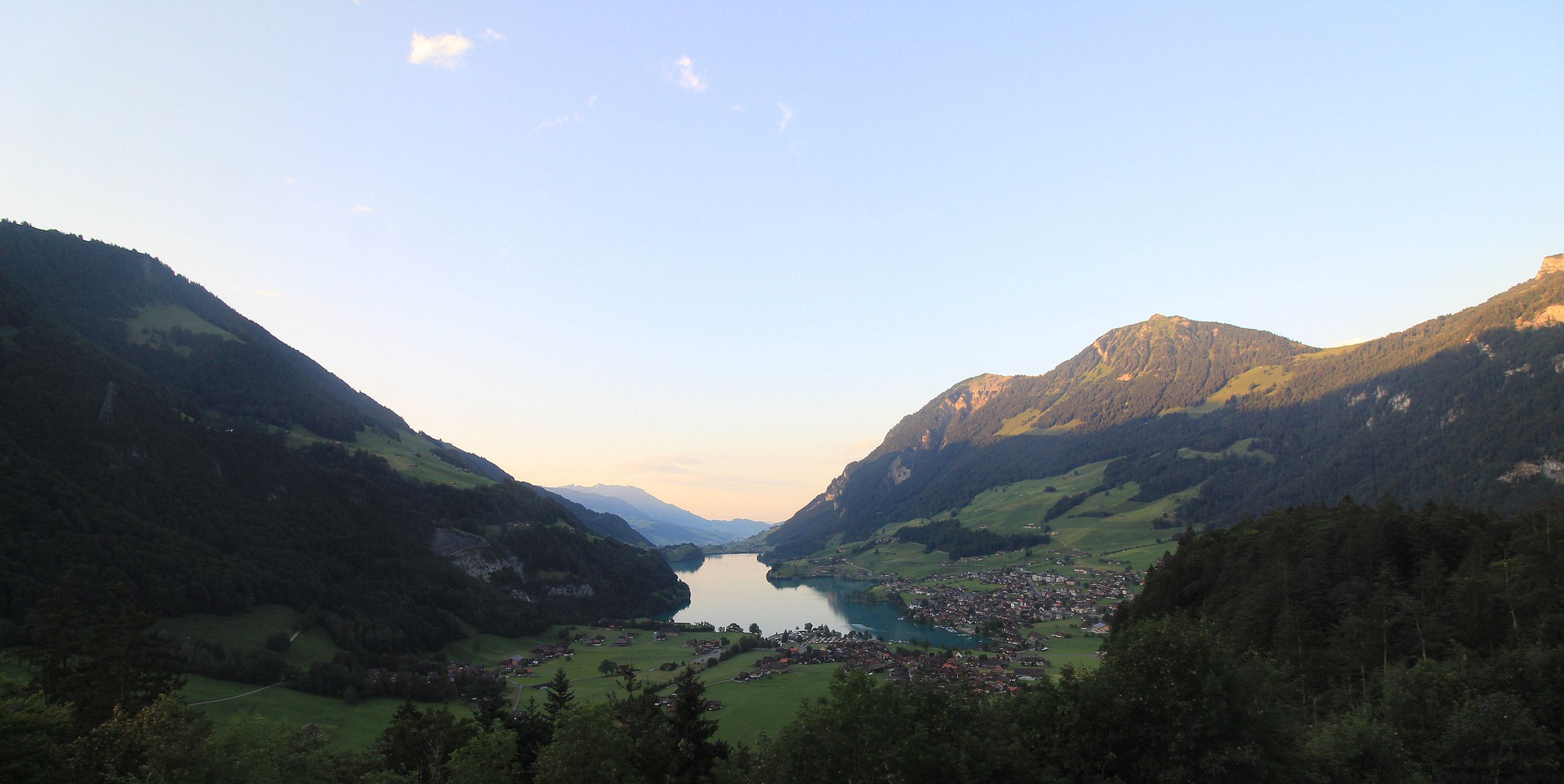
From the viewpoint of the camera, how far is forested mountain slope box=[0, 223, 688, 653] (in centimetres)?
6856

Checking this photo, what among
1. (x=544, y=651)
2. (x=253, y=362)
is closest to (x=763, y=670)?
(x=544, y=651)

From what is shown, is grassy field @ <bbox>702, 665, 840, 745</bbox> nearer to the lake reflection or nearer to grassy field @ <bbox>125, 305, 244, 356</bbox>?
the lake reflection

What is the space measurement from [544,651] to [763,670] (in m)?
37.1

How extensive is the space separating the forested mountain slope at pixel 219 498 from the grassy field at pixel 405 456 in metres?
1.50

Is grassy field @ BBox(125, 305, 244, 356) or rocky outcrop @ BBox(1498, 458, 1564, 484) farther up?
grassy field @ BBox(125, 305, 244, 356)

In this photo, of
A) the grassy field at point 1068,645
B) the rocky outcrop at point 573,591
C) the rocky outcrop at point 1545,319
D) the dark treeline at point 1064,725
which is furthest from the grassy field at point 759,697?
the rocky outcrop at point 1545,319

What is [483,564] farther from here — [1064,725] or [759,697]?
[1064,725]

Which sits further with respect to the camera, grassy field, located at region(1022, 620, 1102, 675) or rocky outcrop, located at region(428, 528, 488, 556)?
rocky outcrop, located at region(428, 528, 488, 556)

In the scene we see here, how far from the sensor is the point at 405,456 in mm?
155000

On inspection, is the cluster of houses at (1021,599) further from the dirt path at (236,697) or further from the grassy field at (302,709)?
the dirt path at (236,697)

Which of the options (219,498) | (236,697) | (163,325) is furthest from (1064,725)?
(163,325)

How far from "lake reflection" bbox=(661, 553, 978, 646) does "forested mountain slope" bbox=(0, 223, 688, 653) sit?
13949 mm

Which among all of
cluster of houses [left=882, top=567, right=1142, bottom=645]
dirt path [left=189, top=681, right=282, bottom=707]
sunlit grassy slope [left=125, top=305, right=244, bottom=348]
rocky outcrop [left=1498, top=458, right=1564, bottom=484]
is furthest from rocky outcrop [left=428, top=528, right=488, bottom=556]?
rocky outcrop [left=1498, top=458, right=1564, bottom=484]

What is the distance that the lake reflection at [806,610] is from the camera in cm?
11344
